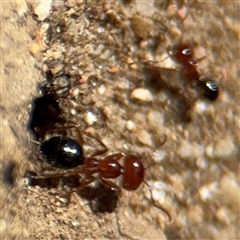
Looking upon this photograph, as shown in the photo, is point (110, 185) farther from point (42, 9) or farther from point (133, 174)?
point (42, 9)

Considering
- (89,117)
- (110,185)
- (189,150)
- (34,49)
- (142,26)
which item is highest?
(34,49)

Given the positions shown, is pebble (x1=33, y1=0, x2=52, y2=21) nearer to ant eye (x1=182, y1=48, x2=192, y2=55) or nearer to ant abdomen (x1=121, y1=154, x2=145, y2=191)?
ant eye (x1=182, y1=48, x2=192, y2=55)

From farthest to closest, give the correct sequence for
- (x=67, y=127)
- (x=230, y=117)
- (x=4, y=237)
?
(x=67, y=127), (x=230, y=117), (x=4, y=237)

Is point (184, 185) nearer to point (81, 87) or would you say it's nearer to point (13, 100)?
point (81, 87)

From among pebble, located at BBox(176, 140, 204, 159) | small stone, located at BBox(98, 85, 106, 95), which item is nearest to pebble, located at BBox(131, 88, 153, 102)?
small stone, located at BBox(98, 85, 106, 95)

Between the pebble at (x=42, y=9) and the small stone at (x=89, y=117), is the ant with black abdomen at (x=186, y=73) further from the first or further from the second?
the pebble at (x=42, y=9)

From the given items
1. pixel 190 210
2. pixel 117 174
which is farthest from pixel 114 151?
pixel 190 210

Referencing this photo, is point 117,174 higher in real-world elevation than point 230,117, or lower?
lower

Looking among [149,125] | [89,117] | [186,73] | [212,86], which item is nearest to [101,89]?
[89,117]
